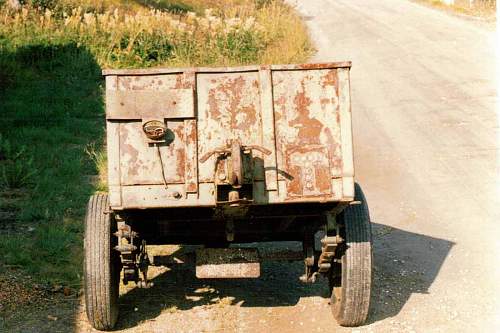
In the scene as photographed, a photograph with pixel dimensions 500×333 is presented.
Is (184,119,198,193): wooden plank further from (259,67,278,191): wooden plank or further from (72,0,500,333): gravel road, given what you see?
(72,0,500,333): gravel road

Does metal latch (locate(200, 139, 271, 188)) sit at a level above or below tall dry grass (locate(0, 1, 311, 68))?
below

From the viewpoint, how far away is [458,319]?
262 inches

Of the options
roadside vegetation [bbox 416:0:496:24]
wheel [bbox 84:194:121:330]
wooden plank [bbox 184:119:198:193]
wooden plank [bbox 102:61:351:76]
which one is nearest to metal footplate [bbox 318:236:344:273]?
wooden plank [bbox 184:119:198:193]

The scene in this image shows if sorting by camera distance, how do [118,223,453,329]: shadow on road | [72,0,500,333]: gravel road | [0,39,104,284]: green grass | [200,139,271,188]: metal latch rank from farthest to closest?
[0,39,104,284]: green grass → [118,223,453,329]: shadow on road → [72,0,500,333]: gravel road → [200,139,271,188]: metal latch

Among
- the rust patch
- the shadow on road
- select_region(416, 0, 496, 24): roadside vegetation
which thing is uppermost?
select_region(416, 0, 496, 24): roadside vegetation

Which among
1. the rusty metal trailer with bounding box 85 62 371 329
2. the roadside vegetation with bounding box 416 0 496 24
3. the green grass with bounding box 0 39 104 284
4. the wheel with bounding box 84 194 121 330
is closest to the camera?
the rusty metal trailer with bounding box 85 62 371 329

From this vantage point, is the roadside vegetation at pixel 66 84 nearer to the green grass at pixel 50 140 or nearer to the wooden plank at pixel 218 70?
the green grass at pixel 50 140

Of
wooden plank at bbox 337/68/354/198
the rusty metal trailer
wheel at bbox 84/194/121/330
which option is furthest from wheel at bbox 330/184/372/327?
wheel at bbox 84/194/121/330

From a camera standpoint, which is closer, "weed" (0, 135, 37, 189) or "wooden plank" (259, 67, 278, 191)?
"wooden plank" (259, 67, 278, 191)

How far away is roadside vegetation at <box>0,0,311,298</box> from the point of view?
28.8 ft

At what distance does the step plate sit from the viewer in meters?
6.20

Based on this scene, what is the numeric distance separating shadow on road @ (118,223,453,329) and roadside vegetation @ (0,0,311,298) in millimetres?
916

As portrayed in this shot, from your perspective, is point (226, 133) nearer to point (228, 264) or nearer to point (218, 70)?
point (218, 70)

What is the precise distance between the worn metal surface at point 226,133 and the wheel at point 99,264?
2.30ft
